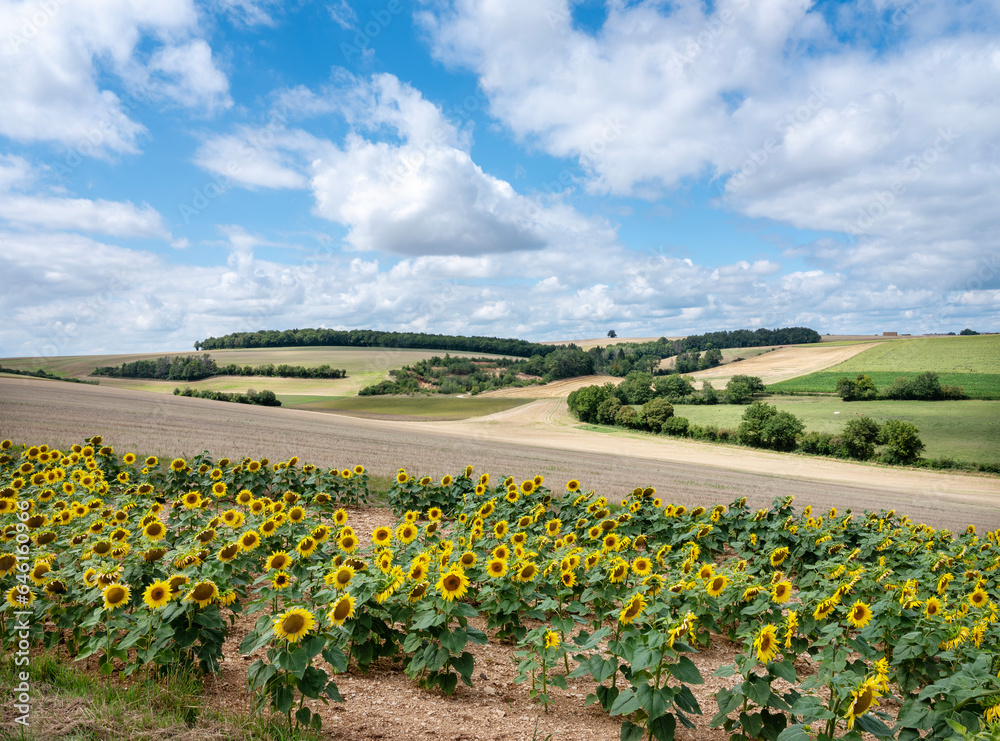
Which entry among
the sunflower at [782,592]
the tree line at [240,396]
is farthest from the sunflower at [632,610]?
the tree line at [240,396]

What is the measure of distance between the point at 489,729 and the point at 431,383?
8182 cm

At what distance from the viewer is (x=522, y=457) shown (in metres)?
32.9

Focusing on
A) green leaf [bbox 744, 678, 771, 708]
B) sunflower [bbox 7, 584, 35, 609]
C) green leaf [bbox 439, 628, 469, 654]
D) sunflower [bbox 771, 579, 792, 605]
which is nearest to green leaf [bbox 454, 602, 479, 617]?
green leaf [bbox 439, 628, 469, 654]

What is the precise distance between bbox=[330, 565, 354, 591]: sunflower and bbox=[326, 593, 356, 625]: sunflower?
6.7 inches

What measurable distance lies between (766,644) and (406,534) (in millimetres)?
3732

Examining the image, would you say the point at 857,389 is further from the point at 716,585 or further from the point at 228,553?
the point at 228,553

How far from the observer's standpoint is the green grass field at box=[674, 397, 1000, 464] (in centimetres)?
4356

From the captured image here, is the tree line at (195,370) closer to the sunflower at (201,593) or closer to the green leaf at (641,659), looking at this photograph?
the sunflower at (201,593)

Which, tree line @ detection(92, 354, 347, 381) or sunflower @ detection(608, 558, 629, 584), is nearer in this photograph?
sunflower @ detection(608, 558, 629, 584)

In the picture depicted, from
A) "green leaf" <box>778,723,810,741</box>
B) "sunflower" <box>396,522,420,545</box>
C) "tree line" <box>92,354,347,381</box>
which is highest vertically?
"tree line" <box>92,354,347,381</box>

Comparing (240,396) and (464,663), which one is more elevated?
(464,663)

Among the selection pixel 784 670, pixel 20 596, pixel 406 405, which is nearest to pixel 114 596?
pixel 20 596

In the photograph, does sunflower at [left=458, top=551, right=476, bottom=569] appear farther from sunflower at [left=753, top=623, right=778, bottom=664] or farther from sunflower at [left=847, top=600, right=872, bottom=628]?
sunflower at [left=847, top=600, right=872, bottom=628]

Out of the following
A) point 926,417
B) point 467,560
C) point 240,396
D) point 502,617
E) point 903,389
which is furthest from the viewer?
point 240,396
